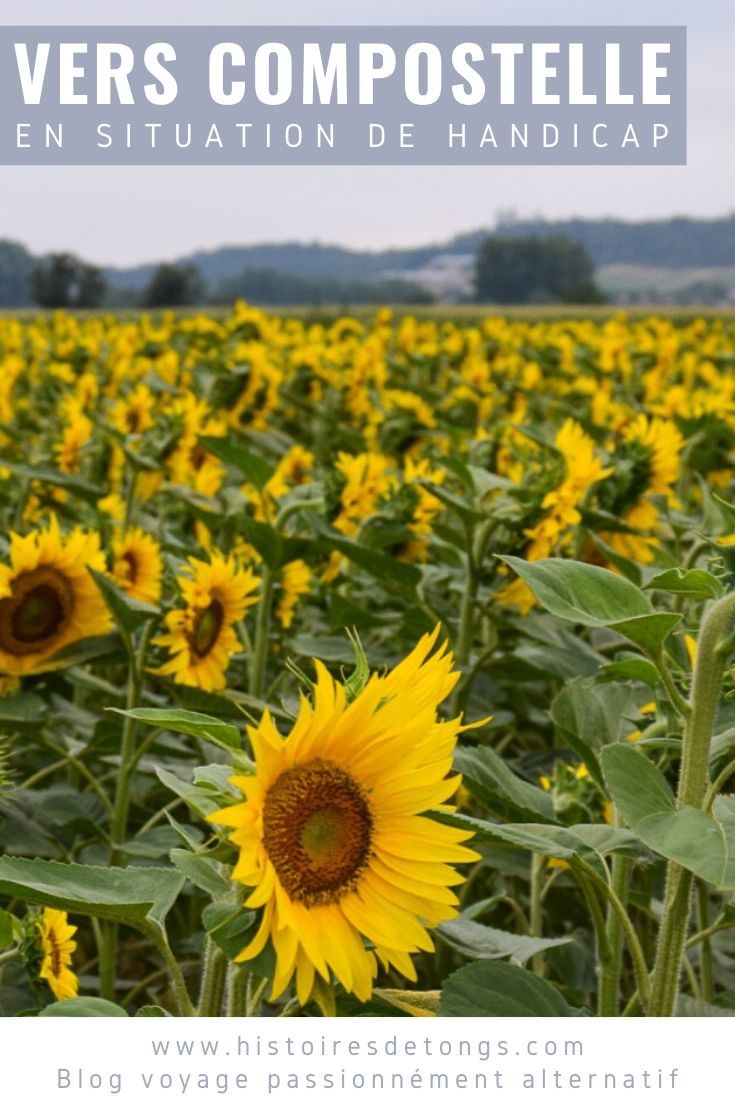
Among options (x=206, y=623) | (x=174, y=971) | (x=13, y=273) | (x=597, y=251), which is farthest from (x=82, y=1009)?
(x=13, y=273)

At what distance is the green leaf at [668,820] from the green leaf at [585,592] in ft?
0.36

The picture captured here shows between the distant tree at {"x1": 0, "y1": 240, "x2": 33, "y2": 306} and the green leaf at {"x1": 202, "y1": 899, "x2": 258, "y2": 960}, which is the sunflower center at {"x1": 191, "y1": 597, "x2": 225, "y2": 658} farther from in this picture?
the distant tree at {"x1": 0, "y1": 240, "x2": 33, "y2": 306}

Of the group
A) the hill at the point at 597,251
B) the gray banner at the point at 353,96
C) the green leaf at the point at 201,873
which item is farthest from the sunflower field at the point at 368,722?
the hill at the point at 597,251

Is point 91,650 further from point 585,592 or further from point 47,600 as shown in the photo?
point 585,592

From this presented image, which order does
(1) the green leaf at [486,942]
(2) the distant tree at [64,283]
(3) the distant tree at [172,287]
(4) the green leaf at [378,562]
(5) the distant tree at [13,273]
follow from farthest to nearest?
(3) the distant tree at [172,287]
(2) the distant tree at [64,283]
(5) the distant tree at [13,273]
(4) the green leaf at [378,562]
(1) the green leaf at [486,942]

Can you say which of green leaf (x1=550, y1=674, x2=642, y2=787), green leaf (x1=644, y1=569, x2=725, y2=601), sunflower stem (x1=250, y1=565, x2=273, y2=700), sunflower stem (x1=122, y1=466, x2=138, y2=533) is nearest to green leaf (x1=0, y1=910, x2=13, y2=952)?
green leaf (x1=644, y1=569, x2=725, y2=601)

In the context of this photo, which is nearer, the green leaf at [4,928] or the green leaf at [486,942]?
the green leaf at [4,928]

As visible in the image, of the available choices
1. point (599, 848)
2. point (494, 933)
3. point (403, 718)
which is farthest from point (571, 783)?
point (403, 718)

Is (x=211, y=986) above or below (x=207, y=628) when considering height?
below

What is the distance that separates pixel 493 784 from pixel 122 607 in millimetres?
793

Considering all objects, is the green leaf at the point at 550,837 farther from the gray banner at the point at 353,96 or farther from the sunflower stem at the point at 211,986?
the gray banner at the point at 353,96

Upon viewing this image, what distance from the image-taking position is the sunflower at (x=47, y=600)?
213 centimetres

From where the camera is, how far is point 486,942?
1.38 meters
